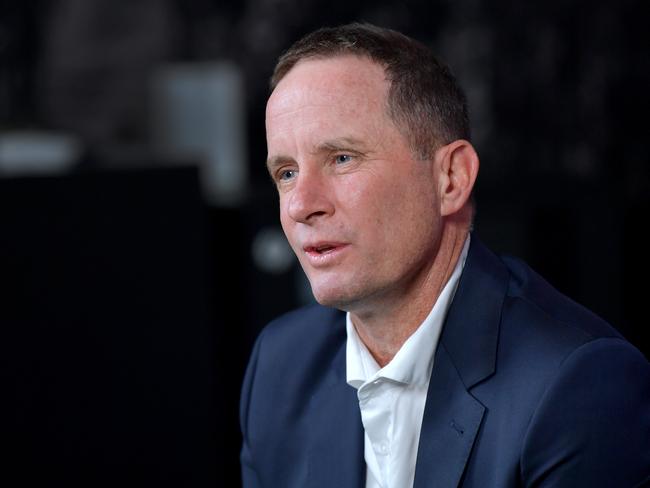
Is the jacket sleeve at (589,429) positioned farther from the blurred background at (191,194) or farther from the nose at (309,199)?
the blurred background at (191,194)

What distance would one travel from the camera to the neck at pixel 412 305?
130cm

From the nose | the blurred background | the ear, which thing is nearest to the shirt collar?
the ear

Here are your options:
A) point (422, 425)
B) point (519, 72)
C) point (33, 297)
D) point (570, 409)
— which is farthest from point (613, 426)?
point (519, 72)

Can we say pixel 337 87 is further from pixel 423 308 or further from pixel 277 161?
pixel 423 308

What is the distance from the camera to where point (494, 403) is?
47.9 inches

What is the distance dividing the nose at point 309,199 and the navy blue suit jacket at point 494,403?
9.7 inches

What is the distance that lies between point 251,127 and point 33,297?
156cm

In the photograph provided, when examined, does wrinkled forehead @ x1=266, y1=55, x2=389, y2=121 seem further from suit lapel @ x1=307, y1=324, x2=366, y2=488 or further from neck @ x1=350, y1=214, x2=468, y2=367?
suit lapel @ x1=307, y1=324, x2=366, y2=488

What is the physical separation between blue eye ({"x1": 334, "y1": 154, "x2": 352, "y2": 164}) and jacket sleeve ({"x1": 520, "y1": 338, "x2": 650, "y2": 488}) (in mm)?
380

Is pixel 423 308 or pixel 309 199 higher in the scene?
pixel 309 199

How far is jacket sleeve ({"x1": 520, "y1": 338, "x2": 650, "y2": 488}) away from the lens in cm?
114

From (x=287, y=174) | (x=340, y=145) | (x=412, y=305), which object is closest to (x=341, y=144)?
(x=340, y=145)

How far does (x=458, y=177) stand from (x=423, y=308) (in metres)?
0.19

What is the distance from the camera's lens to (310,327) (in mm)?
1520
